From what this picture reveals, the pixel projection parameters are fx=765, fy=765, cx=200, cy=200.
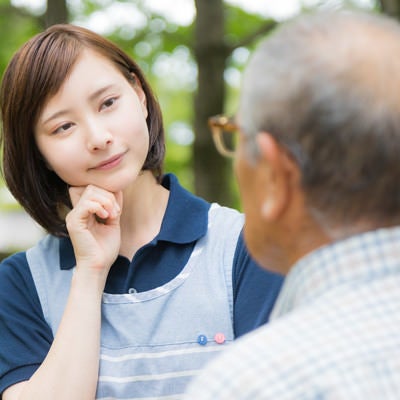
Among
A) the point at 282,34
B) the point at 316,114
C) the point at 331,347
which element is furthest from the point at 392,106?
the point at 331,347

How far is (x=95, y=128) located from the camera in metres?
2.46

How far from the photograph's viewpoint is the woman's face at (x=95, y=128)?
2.46 m

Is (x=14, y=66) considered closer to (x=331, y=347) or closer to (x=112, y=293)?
(x=112, y=293)

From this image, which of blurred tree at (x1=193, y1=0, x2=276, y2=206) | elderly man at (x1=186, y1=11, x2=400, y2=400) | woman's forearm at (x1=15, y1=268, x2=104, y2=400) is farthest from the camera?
blurred tree at (x1=193, y1=0, x2=276, y2=206)

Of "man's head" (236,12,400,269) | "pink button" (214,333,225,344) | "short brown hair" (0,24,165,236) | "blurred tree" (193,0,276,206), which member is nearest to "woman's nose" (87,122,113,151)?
"short brown hair" (0,24,165,236)

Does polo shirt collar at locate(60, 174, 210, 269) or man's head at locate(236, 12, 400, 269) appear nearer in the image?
man's head at locate(236, 12, 400, 269)

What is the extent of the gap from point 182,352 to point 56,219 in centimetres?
70

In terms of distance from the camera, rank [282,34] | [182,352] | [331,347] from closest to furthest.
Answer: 1. [331,347]
2. [282,34]
3. [182,352]

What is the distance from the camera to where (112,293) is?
8.50ft

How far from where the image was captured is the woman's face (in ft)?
8.07

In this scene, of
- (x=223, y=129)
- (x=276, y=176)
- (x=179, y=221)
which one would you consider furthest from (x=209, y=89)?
(x=276, y=176)

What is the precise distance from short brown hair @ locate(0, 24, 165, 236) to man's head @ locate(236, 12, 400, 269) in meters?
1.09

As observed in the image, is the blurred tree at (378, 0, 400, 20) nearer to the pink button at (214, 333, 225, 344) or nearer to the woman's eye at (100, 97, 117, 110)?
the woman's eye at (100, 97, 117, 110)

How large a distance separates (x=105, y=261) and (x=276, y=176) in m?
1.17
